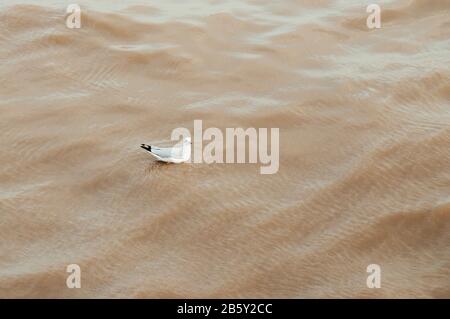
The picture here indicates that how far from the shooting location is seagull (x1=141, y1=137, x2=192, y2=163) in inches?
276

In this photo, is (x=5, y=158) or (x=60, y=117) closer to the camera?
(x=5, y=158)

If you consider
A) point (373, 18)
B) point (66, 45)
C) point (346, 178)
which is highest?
point (373, 18)

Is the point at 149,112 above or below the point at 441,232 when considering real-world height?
above

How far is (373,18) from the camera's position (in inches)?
381

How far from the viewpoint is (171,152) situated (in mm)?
7008

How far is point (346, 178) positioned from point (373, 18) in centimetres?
347

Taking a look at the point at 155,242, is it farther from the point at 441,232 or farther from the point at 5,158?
the point at 441,232

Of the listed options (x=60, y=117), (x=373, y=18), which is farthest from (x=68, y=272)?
(x=373, y=18)

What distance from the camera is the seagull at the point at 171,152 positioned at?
7.02m

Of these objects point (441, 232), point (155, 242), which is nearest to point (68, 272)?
point (155, 242)

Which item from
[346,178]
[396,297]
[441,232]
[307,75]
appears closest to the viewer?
[396,297]

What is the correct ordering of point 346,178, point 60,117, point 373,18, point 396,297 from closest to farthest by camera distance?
point 396,297, point 346,178, point 60,117, point 373,18

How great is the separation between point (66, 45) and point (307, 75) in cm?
289

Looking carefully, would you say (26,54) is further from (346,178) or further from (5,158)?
(346,178)
